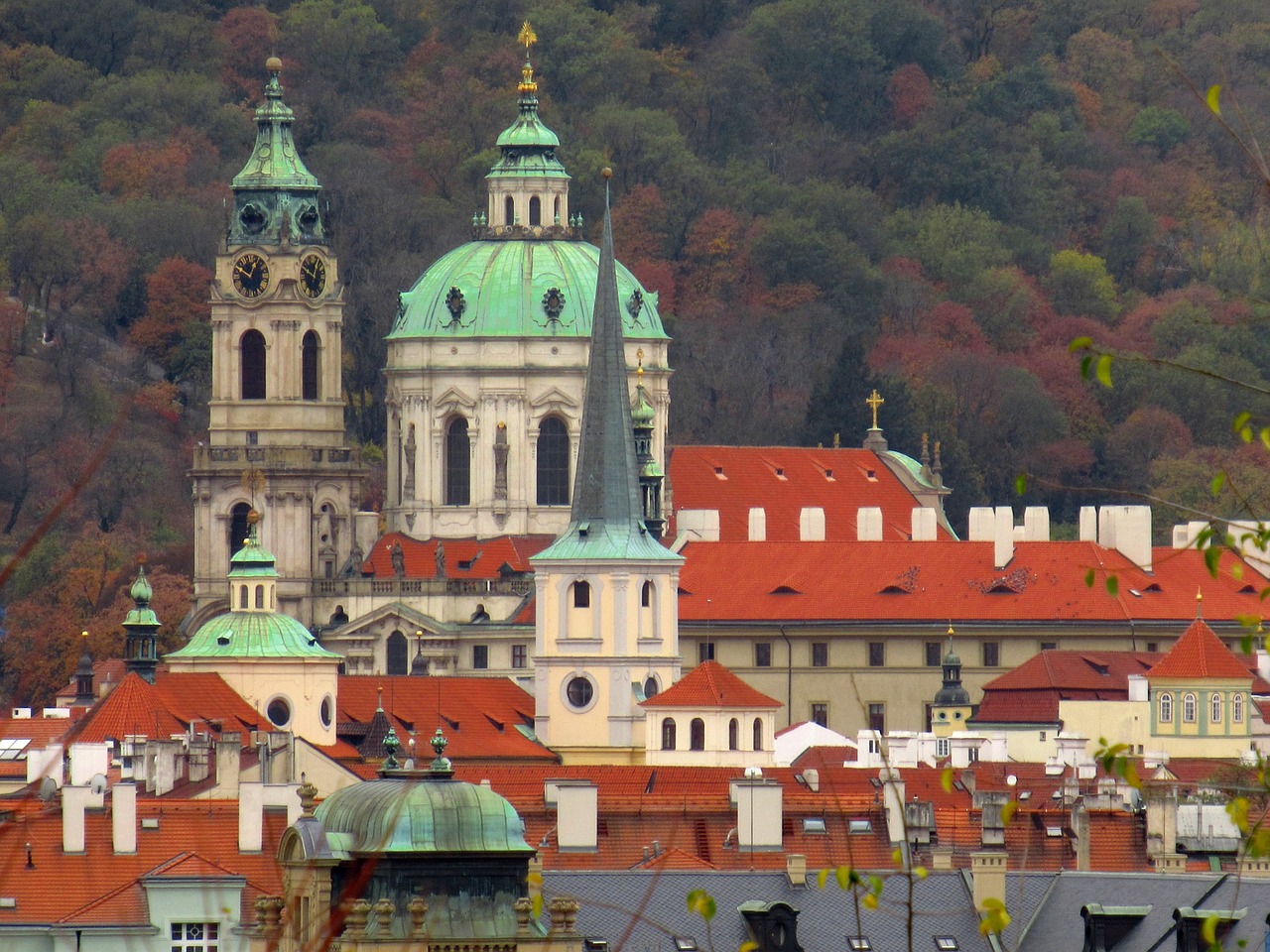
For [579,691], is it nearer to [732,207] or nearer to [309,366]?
[309,366]

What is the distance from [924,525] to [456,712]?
2567cm

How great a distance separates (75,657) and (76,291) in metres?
30.4

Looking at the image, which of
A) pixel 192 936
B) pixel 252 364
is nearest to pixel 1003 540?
pixel 252 364

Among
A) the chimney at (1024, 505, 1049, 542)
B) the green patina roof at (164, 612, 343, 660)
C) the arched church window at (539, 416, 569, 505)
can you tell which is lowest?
the green patina roof at (164, 612, 343, 660)

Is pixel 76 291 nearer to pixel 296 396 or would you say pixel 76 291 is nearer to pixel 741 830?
pixel 296 396

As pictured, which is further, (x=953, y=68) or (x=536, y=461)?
(x=953, y=68)

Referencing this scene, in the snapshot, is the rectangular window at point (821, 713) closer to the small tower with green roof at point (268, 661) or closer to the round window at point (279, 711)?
the small tower with green roof at point (268, 661)

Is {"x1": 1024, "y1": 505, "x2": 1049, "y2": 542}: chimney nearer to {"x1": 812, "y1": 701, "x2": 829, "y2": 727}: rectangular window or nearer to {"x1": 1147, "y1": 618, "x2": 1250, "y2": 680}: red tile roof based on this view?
{"x1": 812, "y1": 701, "x2": 829, "y2": 727}: rectangular window

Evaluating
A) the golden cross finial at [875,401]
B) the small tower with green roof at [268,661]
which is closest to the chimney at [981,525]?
the golden cross finial at [875,401]

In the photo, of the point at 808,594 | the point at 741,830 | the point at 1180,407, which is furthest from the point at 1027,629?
the point at 741,830

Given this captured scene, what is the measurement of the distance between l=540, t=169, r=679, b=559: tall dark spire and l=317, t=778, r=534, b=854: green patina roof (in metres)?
65.4

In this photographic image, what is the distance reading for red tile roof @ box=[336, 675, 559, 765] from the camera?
112562 millimetres

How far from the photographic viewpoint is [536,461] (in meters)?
132

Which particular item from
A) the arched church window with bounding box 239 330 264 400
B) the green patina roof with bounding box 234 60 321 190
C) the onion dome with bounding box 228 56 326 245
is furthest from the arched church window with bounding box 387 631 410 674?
the green patina roof with bounding box 234 60 321 190
